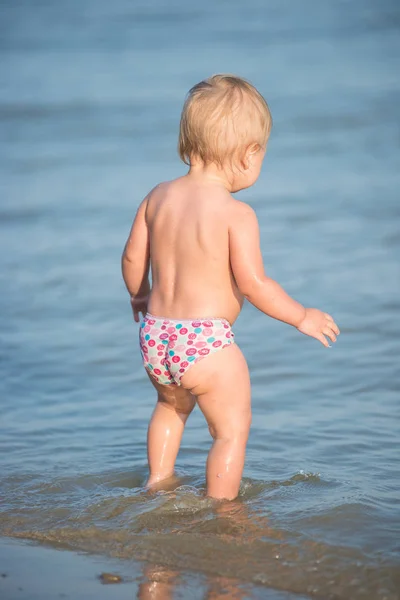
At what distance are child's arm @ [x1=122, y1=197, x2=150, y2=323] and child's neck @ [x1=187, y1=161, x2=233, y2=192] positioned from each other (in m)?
0.22

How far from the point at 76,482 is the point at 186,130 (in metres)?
1.37

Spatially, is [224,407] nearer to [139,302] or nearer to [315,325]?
[315,325]

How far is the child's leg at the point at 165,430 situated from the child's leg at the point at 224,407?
20 centimetres

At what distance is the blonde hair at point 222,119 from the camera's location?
3.31 m

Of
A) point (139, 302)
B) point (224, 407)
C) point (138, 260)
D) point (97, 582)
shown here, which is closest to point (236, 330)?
point (139, 302)

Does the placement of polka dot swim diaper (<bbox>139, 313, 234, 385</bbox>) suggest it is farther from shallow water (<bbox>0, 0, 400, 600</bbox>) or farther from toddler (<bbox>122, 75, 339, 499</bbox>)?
shallow water (<bbox>0, 0, 400, 600</bbox>)

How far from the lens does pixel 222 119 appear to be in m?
3.32

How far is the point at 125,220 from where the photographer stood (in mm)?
7816

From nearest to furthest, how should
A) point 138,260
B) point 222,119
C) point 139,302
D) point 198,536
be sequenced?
point 198,536, point 222,119, point 138,260, point 139,302

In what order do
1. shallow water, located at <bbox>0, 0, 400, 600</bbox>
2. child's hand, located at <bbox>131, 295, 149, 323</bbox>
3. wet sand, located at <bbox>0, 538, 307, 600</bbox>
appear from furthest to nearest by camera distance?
1. child's hand, located at <bbox>131, 295, 149, 323</bbox>
2. shallow water, located at <bbox>0, 0, 400, 600</bbox>
3. wet sand, located at <bbox>0, 538, 307, 600</bbox>

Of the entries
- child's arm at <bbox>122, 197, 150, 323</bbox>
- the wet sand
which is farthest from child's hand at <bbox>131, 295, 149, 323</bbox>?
the wet sand

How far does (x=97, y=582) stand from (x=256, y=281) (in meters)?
1.08

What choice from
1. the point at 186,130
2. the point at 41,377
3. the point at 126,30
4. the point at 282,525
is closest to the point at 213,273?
the point at 186,130

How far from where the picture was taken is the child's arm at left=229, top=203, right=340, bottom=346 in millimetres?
3297
